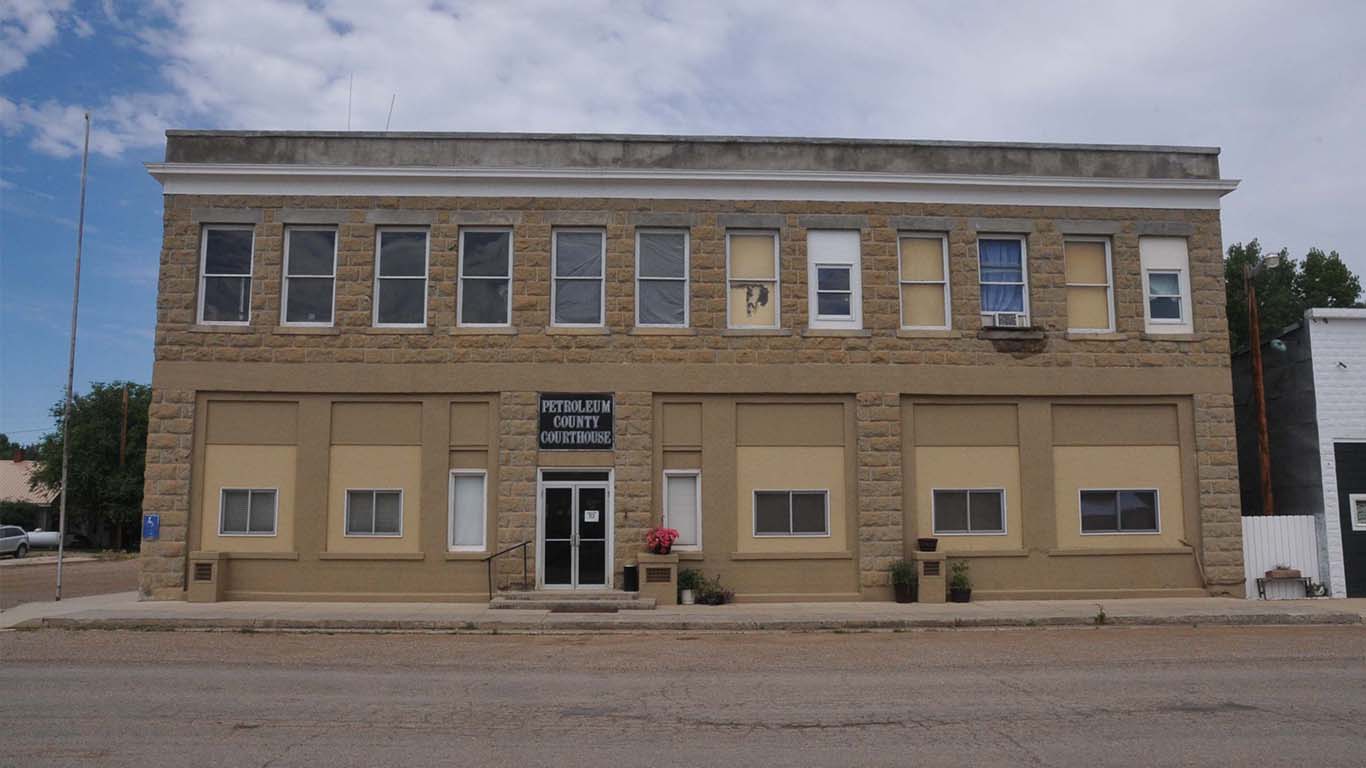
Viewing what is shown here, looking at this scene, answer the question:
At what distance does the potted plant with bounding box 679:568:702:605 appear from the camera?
62.9ft

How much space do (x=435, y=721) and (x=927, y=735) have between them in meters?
4.18

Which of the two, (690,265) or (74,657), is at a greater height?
(690,265)

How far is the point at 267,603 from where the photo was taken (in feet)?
63.1

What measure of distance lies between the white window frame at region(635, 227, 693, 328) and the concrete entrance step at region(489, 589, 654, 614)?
5.20m

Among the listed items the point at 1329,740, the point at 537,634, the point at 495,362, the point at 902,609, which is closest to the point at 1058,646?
the point at 902,609

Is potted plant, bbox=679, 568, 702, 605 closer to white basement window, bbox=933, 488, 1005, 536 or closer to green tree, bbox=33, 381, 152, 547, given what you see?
white basement window, bbox=933, 488, 1005, 536

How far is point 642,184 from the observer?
2041 centimetres

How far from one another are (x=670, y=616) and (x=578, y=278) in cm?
692

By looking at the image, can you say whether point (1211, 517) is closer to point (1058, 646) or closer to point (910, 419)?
point (910, 419)

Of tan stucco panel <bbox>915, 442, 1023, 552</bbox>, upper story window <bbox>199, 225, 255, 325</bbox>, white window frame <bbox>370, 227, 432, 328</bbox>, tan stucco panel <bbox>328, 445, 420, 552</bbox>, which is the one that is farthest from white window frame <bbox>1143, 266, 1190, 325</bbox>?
upper story window <bbox>199, 225, 255, 325</bbox>

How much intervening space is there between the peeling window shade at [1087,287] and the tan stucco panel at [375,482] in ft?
43.5

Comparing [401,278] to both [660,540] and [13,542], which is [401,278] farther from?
[13,542]

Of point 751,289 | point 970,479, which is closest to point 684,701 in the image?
point 751,289

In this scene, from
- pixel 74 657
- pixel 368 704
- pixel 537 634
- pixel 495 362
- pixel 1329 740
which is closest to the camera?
pixel 1329 740
